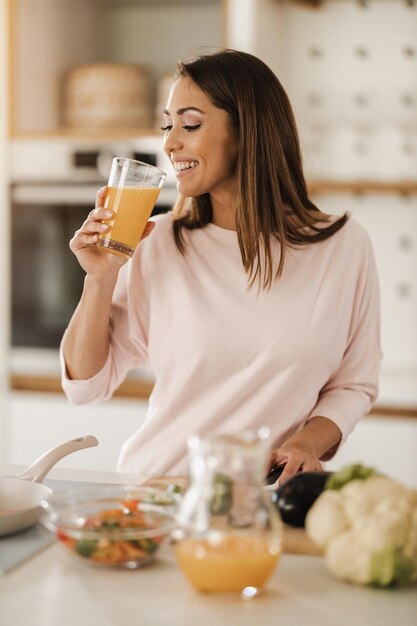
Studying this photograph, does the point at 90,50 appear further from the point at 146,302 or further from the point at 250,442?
the point at 250,442

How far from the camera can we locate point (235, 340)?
173cm

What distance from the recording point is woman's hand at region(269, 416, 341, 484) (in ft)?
5.08

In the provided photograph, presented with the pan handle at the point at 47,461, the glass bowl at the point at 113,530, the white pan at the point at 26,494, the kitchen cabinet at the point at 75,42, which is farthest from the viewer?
the kitchen cabinet at the point at 75,42

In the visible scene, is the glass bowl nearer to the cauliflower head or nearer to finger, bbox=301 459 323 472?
the cauliflower head

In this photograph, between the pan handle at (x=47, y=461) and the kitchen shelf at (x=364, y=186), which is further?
the kitchen shelf at (x=364, y=186)

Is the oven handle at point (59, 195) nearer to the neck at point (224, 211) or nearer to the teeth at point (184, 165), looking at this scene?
the neck at point (224, 211)

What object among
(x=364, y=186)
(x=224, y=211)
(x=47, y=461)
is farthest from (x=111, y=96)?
(x=47, y=461)

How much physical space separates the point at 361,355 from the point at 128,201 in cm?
58

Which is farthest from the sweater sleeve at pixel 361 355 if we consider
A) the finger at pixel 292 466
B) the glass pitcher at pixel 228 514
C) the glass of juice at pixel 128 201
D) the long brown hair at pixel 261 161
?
the glass pitcher at pixel 228 514

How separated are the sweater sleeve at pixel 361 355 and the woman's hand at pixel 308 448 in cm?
7

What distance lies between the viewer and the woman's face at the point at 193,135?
5.65 feet

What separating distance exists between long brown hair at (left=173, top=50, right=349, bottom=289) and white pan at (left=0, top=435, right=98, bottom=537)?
2.00 feet

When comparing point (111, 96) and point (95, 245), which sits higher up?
point (111, 96)

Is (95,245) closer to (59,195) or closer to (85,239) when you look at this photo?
(85,239)
